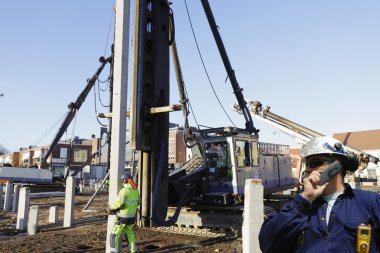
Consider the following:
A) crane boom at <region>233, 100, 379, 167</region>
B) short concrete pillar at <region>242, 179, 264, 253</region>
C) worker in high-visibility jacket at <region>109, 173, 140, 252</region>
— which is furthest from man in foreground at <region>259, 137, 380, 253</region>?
crane boom at <region>233, 100, 379, 167</region>

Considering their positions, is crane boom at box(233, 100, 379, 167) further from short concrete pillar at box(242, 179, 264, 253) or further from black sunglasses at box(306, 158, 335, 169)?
black sunglasses at box(306, 158, 335, 169)

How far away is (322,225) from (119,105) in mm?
6234

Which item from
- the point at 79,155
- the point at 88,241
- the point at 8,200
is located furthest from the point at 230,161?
the point at 79,155

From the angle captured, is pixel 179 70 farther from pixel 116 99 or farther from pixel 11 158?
pixel 11 158

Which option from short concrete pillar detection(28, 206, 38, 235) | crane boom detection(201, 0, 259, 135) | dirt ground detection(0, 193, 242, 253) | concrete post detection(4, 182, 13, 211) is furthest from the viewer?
concrete post detection(4, 182, 13, 211)

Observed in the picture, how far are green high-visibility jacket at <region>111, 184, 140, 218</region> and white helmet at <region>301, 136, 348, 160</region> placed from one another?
6.10 meters

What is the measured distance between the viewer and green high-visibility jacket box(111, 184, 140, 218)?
7.71 metres

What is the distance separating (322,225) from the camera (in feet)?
6.75

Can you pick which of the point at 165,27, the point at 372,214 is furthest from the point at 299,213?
the point at 165,27

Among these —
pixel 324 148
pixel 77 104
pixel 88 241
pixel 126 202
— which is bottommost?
pixel 88 241

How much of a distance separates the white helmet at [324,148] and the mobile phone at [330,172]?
0.09m

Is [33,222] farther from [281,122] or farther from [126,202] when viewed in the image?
[281,122]

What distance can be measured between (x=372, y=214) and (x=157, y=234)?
966cm

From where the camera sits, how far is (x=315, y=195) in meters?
2.03
